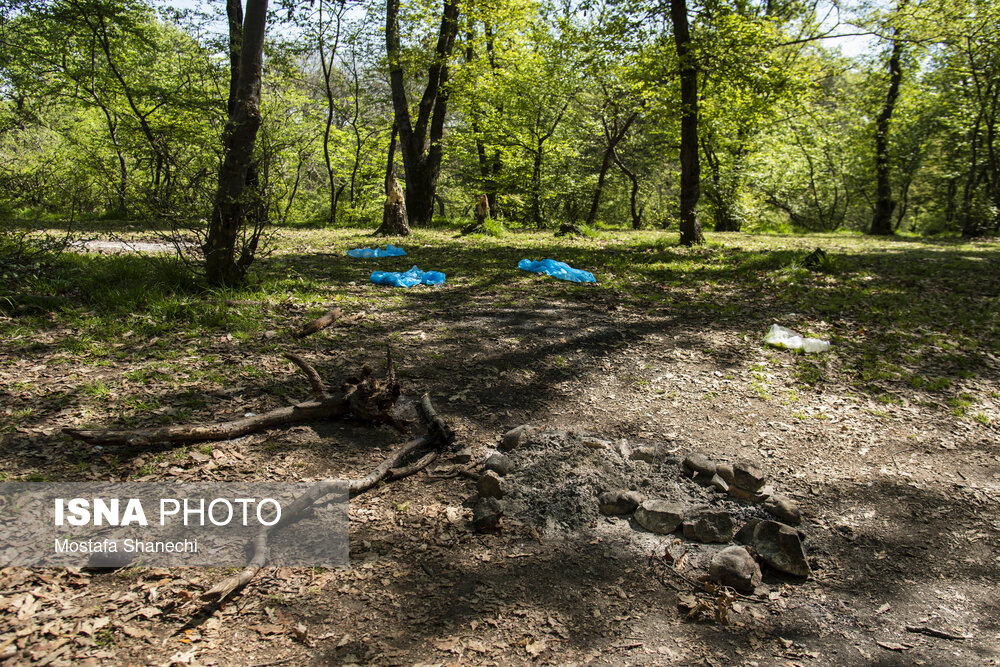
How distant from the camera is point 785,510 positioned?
2.78 metres

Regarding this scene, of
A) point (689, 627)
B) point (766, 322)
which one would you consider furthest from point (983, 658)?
point (766, 322)

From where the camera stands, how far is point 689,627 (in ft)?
6.89

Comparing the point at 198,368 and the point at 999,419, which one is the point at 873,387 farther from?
the point at 198,368

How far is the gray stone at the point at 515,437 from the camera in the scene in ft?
10.7

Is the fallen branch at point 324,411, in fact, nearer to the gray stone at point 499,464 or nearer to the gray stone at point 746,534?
the gray stone at point 499,464

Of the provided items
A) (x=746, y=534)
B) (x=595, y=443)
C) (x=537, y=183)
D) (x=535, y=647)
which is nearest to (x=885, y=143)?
(x=537, y=183)

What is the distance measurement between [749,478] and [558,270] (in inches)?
207

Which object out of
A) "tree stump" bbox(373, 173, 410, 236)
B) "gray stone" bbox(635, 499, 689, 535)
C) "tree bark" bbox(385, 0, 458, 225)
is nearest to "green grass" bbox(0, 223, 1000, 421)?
"tree stump" bbox(373, 173, 410, 236)

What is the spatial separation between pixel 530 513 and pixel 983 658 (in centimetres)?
182

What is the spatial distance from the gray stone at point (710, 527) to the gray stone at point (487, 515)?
925mm

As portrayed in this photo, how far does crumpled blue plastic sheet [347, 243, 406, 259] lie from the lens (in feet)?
29.1

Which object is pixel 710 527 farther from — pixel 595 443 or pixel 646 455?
pixel 595 443

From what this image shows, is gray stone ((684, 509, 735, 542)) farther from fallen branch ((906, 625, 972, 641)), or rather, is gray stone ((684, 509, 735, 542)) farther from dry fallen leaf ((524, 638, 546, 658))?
dry fallen leaf ((524, 638, 546, 658))

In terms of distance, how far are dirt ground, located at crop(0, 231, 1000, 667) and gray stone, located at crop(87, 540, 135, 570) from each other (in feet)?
0.14
